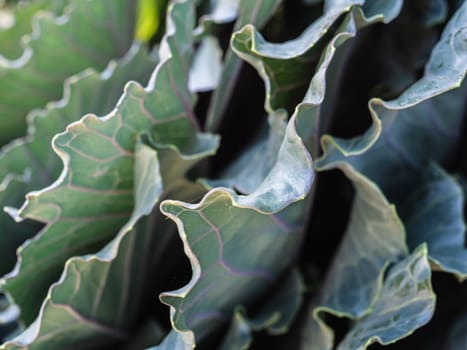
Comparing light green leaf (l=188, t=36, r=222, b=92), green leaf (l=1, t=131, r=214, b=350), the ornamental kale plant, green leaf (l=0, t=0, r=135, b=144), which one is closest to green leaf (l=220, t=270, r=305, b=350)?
the ornamental kale plant

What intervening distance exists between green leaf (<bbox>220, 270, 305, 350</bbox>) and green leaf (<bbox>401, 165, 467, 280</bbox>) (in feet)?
0.47

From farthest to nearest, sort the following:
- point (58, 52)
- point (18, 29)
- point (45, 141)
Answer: point (18, 29) → point (58, 52) → point (45, 141)

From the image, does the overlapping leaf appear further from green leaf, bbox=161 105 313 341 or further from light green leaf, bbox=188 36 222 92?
light green leaf, bbox=188 36 222 92

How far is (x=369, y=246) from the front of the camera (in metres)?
0.64

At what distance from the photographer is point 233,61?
68cm

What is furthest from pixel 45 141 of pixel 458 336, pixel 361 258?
pixel 458 336

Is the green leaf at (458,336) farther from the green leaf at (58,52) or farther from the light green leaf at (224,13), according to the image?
the green leaf at (58,52)

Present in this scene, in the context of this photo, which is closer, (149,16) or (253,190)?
(253,190)

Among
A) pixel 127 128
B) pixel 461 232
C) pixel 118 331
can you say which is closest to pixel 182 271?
pixel 118 331

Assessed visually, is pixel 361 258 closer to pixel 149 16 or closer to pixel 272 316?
pixel 272 316

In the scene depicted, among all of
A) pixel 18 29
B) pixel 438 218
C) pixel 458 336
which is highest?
pixel 18 29

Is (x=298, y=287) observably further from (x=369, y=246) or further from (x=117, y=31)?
(x=117, y=31)

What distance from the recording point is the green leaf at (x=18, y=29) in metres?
1.01

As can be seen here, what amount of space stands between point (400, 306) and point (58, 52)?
2.00 feet
